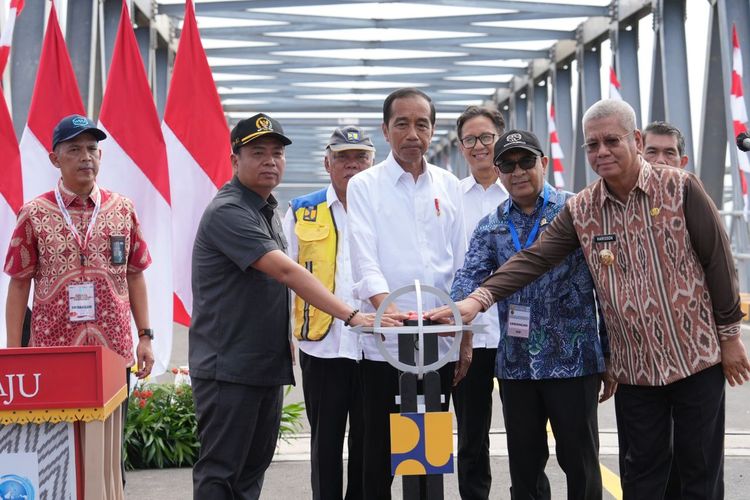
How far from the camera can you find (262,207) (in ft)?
14.4

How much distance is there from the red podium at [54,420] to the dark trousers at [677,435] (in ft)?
6.84

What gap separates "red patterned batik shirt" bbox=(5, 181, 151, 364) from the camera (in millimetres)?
4699

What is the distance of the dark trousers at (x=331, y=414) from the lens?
4898mm

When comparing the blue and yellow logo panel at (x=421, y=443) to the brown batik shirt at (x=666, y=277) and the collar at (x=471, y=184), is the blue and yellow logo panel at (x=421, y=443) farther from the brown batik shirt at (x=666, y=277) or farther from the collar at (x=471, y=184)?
the collar at (x=471, y=184)

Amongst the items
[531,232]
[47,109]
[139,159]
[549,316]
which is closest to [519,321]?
[549,316]

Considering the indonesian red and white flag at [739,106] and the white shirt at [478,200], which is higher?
the indonesian red and white flag at [739,106]

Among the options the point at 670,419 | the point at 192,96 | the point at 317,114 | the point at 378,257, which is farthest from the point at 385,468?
the point at 317,114

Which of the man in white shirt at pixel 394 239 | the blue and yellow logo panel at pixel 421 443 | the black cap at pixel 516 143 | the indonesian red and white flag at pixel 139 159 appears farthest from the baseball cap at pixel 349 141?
the blue and yellow logo panel at pixel 421 443

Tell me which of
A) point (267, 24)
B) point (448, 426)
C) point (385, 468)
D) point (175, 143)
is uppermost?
point (267, 24)

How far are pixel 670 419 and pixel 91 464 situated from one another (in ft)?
7.46

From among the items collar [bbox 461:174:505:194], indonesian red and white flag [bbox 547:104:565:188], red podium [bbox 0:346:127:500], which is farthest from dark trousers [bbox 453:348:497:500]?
indonesian red and white flag [bbox 547:104:565:188]

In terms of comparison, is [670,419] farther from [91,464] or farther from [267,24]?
[267,24]

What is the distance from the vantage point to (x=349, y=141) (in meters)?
5.39

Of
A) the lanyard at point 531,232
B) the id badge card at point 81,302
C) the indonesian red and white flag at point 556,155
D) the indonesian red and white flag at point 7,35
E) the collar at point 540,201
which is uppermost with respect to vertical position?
the indonesian red and white flag at point 556,155
